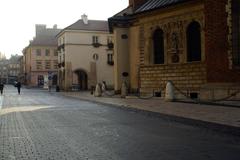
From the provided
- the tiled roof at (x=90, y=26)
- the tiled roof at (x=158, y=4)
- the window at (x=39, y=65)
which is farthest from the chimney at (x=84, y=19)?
the tiled roof at (x=158, y=4)

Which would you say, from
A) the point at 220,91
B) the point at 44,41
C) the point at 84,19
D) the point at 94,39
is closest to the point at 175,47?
the point at 220,91

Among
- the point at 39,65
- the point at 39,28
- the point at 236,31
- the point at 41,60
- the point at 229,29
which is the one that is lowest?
the point at 236,31

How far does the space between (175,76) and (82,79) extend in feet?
→ 140

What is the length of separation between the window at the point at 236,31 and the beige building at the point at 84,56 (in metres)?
46.3

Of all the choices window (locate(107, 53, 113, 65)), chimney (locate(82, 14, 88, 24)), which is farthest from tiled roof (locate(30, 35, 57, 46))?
window (locate(107, 53, 113, 65))

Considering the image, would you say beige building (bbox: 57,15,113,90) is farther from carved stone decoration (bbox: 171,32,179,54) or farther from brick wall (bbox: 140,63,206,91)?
carved stone decoration (bbox: 171,32,179,54)

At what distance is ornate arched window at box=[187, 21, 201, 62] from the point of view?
30.2m

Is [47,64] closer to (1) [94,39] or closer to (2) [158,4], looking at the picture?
(1) [94,39]

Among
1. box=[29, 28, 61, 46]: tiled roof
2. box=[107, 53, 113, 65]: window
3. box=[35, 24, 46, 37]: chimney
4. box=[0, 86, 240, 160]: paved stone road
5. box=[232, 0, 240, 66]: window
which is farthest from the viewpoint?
box=[35, 24, 46, 37]: chimney

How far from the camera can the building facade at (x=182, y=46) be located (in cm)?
2498

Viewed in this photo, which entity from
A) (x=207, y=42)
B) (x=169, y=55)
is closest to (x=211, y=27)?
(x=207, y=42)

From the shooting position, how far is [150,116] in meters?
19.1

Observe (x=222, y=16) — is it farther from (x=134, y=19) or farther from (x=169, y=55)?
(x=134, y=19)

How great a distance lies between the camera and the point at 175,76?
30906 millimetres
